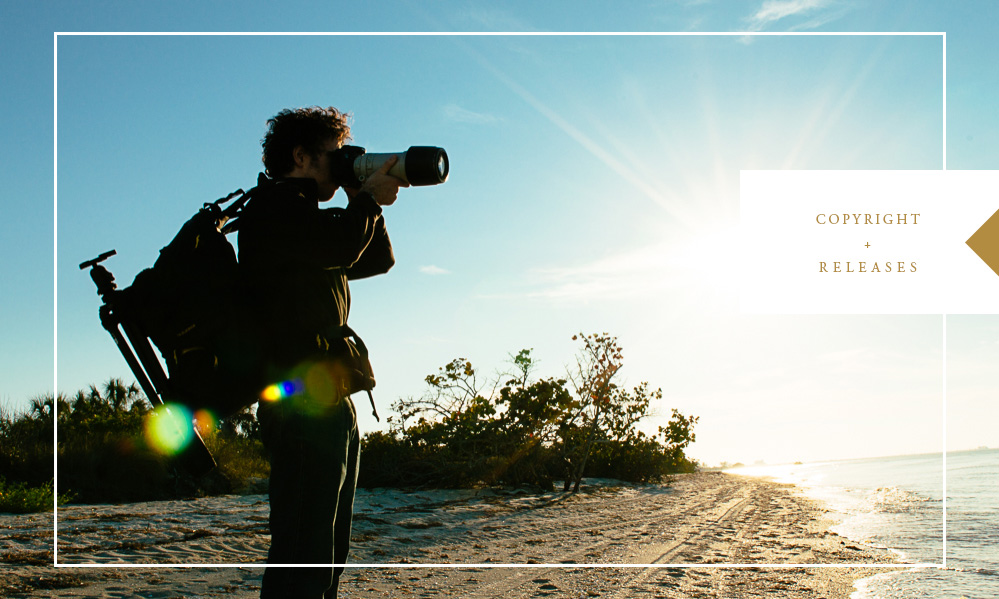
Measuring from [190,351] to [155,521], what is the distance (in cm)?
461

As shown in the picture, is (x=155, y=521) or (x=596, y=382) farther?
(x=596, y=382)

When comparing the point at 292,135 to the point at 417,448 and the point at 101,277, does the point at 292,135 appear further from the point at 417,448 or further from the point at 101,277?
the point at 417,448

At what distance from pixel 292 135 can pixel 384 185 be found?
1.00 feet

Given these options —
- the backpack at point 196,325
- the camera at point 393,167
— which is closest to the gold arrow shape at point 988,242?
the camera at point 393,167

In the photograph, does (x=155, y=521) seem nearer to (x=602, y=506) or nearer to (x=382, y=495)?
(x=382, y=495)

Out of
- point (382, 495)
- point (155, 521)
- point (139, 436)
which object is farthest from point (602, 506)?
point (139, 436)

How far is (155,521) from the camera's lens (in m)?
5.39

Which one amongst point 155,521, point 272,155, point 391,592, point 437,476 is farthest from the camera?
point 437,476

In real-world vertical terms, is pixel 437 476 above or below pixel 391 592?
below

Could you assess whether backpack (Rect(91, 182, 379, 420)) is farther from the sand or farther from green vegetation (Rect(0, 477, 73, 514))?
green vegetation (Rect(0, 477, 73, 514))

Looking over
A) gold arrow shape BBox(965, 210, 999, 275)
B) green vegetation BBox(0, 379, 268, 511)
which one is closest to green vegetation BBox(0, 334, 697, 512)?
green vegetation BBox(0, 379, 268, 511)

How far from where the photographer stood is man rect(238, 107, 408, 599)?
5.26 feet

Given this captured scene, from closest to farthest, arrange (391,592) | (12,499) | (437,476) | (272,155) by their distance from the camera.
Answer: (272,155)
(391,592)
(12,499)
(437,476)

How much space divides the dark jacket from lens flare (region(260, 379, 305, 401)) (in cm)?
6
